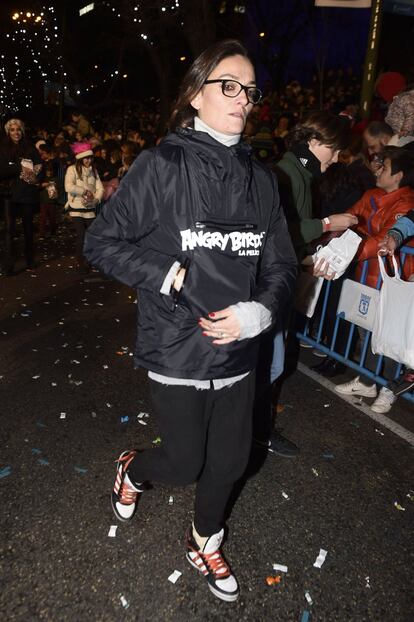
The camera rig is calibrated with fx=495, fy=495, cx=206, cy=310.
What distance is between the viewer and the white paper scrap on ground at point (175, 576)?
258cm

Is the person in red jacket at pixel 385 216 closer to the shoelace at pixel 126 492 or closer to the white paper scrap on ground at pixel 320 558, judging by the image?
the white paper scrap on ground at pixel 320 558

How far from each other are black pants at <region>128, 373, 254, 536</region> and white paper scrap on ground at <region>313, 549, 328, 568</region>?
71cm

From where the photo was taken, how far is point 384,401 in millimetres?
4395

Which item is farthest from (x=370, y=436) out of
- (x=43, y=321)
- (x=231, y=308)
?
(x=43, y=321)

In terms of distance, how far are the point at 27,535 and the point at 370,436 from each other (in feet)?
8.62

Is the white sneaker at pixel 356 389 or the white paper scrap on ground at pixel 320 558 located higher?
the white paper scrap on ground at pixel 320 558

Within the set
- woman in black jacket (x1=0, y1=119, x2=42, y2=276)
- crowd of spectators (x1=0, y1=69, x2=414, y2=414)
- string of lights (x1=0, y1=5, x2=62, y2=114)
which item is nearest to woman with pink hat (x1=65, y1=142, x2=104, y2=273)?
crowd of spectators (x1=0, y1=69, x2=414, y2=414)

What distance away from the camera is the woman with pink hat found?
811cm

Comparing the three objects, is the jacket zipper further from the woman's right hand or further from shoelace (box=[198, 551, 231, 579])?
the woman's right hand

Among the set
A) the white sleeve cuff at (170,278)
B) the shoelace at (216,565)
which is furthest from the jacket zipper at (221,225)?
the shoelace at (216,565)

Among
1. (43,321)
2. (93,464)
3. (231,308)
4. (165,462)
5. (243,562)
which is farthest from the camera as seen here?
(43,321)

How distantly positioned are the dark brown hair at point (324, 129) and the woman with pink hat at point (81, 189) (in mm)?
5208

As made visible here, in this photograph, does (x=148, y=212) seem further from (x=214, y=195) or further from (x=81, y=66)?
(x=81, y=66)

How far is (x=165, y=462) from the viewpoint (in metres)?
2.39
